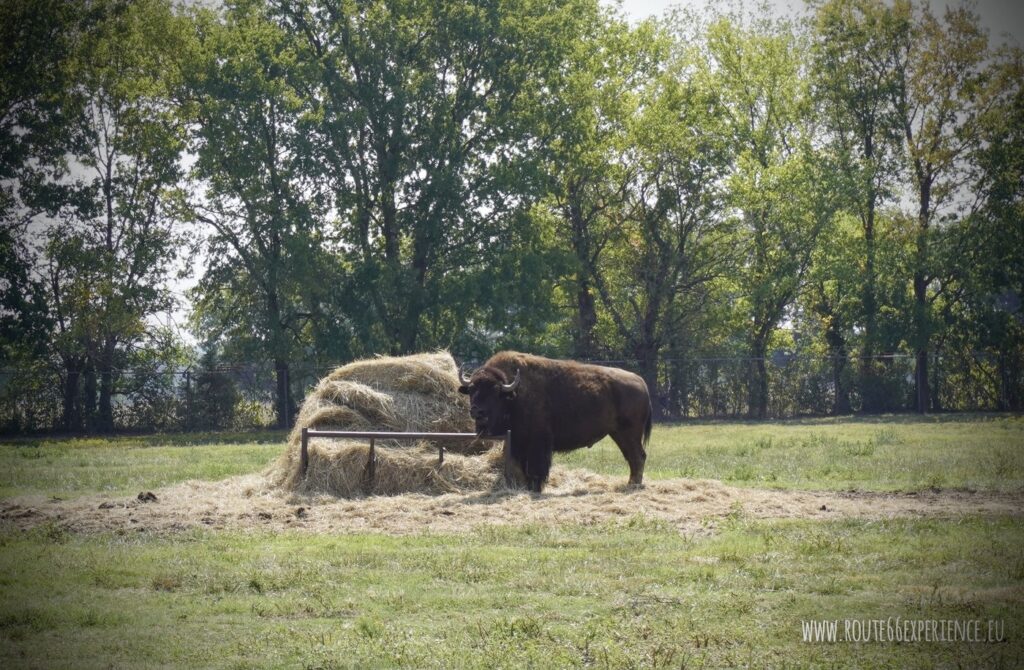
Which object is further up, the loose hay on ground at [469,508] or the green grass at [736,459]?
the green grass at [736,459]

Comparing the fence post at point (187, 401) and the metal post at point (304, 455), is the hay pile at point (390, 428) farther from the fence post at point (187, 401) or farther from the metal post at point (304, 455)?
the fence post at point (187, 401)

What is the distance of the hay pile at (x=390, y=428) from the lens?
652 inches

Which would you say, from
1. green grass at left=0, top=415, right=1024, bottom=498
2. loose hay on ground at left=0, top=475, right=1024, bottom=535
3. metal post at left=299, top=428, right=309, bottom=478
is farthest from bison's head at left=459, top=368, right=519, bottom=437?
green grass at left=0, top=415, right=1024, bottom=498

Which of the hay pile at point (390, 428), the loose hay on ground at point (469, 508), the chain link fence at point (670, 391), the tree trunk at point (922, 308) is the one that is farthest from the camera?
the tree trunk at point (922, 308)

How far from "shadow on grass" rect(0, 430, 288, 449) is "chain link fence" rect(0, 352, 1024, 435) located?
1.59m

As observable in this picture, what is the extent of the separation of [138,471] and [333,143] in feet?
74.1

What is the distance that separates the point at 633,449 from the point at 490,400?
2.68 m

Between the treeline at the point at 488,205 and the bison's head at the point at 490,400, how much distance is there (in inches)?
874

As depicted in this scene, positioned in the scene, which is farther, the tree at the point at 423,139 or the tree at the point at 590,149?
the tree at the point at 590,149

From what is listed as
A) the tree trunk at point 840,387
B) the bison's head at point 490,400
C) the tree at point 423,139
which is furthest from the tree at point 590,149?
the bison's head at point 490,400

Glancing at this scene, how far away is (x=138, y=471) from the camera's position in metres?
21.0

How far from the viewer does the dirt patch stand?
13.6 m

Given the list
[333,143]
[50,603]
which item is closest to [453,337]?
[333,143]

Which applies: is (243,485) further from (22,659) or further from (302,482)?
(22,659)
